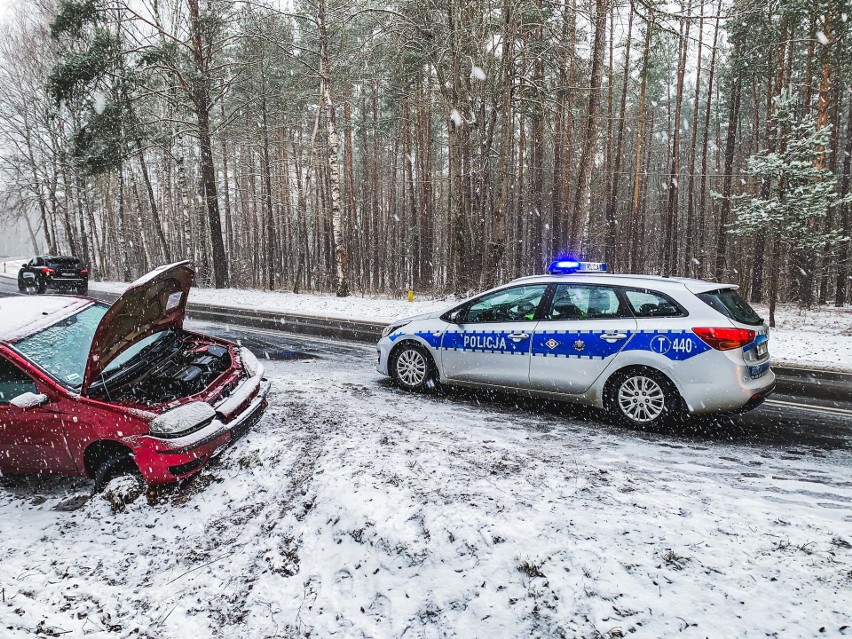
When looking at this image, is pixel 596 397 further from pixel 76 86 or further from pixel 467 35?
pixel 76 86

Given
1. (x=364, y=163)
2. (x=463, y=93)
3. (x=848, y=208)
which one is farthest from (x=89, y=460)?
(x=364, y=163)

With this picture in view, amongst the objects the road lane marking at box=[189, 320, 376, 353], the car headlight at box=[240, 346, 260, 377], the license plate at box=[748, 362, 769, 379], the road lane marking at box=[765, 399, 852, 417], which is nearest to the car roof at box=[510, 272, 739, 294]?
the license plate at box=[748, 362, 769, 379]

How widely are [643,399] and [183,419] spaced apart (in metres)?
4.35

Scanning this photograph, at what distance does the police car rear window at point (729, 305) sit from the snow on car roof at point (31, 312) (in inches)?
253

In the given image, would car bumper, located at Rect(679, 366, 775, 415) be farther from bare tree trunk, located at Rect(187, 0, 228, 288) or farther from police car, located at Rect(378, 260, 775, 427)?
bare tree trunk, located at Rect(187, 0, 228, 288)

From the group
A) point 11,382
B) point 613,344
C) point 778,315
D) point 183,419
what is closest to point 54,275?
point 11,382

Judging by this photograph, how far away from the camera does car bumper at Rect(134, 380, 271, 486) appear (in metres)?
3.65

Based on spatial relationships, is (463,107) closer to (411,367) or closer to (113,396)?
(411,367)

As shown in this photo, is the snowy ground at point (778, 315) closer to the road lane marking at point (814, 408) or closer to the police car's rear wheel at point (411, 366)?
the police car's rear wheel at point (411, 366)

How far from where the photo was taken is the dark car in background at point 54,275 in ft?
65.5

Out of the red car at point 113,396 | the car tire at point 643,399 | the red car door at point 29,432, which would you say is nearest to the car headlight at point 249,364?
the red car at point 113,396

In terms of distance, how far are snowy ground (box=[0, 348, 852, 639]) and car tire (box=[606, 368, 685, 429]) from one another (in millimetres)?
264

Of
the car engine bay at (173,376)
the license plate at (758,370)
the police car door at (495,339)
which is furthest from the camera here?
the police car door at (495,339)

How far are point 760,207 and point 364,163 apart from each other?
2415 cm
